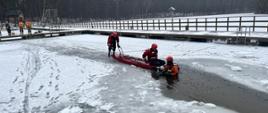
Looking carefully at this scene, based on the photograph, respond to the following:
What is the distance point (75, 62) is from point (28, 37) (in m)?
18.4

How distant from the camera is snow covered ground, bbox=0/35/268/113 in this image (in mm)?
8961

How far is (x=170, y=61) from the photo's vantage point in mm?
12156

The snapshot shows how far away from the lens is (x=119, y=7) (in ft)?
329

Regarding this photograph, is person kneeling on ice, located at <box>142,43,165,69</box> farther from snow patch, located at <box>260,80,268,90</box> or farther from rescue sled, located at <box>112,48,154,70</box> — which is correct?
snow patch, located at <box>260,80,268,90</box>

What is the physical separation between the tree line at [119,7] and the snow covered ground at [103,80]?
2179 inches

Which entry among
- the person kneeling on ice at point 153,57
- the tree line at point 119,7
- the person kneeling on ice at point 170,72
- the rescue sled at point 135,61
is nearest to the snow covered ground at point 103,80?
the rescue sled at point 135,61

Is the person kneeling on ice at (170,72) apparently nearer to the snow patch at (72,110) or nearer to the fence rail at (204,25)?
the snow patch at (72,110)

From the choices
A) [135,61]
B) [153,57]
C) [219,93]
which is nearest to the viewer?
[219,93]

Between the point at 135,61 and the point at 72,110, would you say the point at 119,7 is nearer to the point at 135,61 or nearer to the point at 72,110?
the point at 135,61

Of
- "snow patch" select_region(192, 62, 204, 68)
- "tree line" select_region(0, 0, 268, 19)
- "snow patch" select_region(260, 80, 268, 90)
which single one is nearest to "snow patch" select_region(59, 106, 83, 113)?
"snow patch" select_region(260, 80, 268, 90)

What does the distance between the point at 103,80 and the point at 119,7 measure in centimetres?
8981

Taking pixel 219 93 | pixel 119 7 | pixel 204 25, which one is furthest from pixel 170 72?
pixel 119 7

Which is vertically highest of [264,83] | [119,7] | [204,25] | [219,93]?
[119,7]

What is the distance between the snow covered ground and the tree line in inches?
2179
